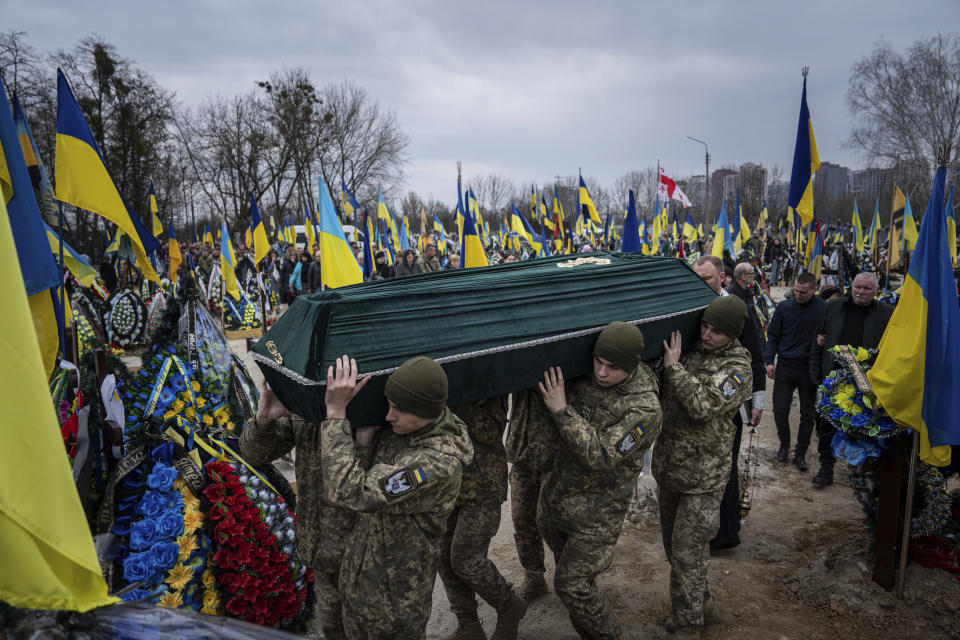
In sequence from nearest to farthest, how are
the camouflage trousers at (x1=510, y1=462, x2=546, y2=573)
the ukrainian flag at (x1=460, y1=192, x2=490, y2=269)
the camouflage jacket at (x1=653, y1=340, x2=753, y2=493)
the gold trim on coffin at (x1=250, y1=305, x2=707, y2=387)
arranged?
the gold trim on coffin at (x1=250, y1=305, x2=707, y2=387)
the camouflage jacket at (x1=653, y1=340, x2=753, y2=493)
the camouflage trousers at (x1=510, y1=462, x2=546, y2=573)
the ukrainian flag at (x1=460, y1=192, x2=490, y2=269)

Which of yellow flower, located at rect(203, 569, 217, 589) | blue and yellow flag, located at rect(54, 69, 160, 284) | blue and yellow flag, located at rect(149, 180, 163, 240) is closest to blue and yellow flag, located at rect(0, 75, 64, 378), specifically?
blue and yellow flag, located at rect(54, 69, 160, 284)

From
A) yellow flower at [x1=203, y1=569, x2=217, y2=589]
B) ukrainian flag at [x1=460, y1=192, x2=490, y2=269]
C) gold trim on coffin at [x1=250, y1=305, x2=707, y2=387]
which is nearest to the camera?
gold trim on coffin at [x1=250, y1=305, x2=707, y2=387]

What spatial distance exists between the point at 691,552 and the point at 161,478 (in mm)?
2841

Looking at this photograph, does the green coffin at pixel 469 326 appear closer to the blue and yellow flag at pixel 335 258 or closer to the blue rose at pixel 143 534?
the blue rose at pixel 143 534

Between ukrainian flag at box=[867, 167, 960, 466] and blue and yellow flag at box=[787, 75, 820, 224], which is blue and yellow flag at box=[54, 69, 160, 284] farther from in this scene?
Result: blue and yellow flag at box=[787, 75, 820, 224]

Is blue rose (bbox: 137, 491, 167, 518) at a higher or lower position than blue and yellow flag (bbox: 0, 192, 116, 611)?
lower

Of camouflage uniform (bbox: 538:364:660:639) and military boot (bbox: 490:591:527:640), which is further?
military boot (bbox: 490:591:527:640)

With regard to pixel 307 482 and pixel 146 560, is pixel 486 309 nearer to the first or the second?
pixel 307 482

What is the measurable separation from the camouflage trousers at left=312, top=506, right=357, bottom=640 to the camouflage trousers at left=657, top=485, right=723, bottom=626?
72.0 inches

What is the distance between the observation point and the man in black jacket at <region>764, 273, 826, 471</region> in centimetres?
522

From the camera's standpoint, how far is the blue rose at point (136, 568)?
264cm

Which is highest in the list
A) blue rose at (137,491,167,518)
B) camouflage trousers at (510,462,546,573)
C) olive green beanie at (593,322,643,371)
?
olive green beanie at (593,322,643,371)

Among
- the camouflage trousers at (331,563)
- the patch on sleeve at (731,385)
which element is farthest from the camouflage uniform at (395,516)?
the patch on sleeve at (731,385)

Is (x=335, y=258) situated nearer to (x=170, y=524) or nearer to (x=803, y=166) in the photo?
(x=170, y=524)
